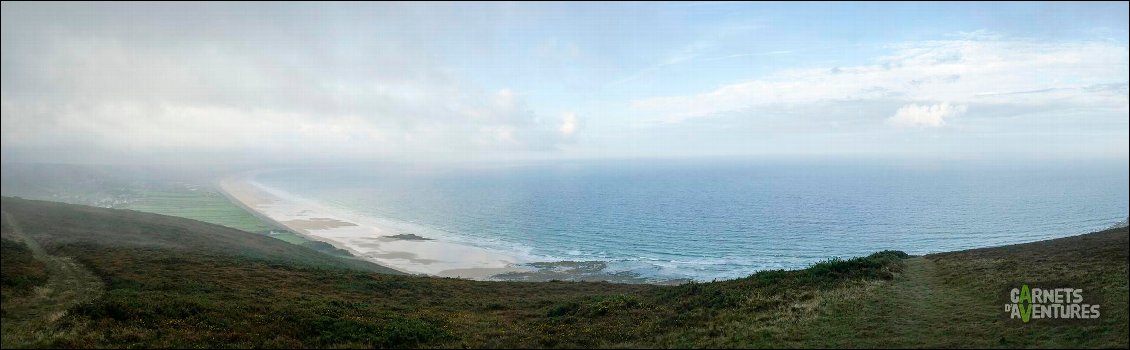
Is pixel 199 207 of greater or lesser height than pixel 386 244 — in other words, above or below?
above

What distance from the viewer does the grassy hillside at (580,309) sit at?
16.7 meters

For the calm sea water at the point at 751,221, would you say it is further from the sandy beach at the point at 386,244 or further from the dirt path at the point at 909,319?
the dirt path at the point at 909,319

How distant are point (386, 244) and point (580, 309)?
67563 millimetres

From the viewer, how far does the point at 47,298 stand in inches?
829

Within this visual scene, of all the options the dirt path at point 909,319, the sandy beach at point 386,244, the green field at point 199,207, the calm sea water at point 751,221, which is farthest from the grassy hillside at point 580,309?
the green field at point 199,207

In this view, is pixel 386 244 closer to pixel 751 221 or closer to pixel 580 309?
pixel 580 309

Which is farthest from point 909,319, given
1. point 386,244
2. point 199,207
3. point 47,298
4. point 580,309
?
point 199,207

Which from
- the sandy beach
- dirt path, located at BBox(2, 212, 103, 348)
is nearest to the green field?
the sandy beach

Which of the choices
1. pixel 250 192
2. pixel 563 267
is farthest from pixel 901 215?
pixel 250 192

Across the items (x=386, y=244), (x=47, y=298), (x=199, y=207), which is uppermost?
(x=47, y=298)

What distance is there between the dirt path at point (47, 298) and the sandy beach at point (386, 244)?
37.1m

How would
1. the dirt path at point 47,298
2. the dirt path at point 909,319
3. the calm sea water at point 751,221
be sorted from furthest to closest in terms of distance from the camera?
1. the calm sea water at point 751,221
2. the dirt path at point 47,298
3. the dirt path at point 909,319

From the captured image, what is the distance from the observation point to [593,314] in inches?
941

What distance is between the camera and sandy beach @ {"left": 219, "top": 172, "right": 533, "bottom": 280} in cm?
6681
